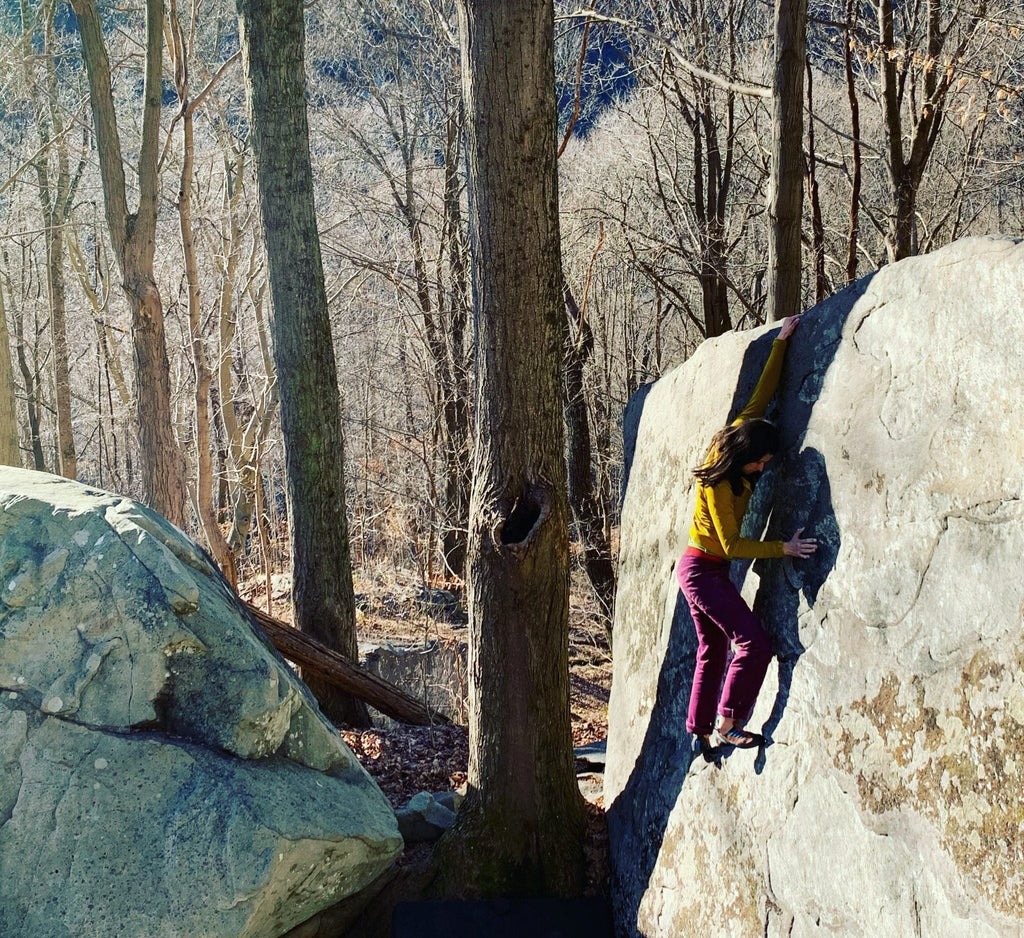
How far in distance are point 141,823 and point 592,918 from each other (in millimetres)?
2151

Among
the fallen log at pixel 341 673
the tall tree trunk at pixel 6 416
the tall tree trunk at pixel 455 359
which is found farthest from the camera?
A: the tall tree trunk at pixel 455 359

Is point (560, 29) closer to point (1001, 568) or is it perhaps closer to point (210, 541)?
point (210, 541)

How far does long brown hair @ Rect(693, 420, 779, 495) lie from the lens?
3967mm

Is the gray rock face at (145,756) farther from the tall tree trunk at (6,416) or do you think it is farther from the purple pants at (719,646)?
the tall tree trunk at (6,416)

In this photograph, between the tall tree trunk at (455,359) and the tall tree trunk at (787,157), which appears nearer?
the tall tree trunk at (787,157)

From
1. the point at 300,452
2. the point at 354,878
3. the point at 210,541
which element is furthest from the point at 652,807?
the point at 210,541

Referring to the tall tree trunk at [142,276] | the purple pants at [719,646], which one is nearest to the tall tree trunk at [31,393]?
the tall tree trunk at [142,276]

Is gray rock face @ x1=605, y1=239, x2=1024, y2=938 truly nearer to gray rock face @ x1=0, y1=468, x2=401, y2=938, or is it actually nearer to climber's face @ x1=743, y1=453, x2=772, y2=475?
climber's face @ x1=743, y1=453, x2=772, y2=475

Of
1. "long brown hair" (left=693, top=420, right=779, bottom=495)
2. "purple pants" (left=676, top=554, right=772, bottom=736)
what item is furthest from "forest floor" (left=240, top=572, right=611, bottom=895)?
"long brown hair" (left=693, top=420, right=779, bottom=495)

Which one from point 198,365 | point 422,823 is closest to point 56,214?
point 198,365

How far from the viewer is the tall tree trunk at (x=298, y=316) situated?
6.94m

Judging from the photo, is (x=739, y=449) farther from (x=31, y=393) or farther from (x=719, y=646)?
(x=31, y=393)

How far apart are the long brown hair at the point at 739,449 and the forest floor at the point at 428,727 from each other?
228 centimetres

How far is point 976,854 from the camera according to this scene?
8.96 feet
